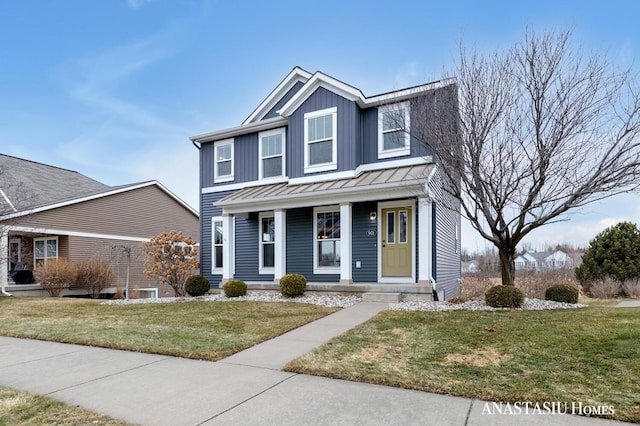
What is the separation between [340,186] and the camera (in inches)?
432

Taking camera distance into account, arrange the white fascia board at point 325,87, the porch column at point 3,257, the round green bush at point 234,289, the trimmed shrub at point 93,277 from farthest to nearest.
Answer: the trimmed shrub at point 93,277 < the porch column at point 3,257 < the white fascia board at point 325,87 < the round green bush at point 234,289

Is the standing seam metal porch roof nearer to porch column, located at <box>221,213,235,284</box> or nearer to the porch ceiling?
the porch ceiling

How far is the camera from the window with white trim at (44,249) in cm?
1803

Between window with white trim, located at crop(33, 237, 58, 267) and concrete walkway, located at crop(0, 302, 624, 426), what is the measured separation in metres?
14.6

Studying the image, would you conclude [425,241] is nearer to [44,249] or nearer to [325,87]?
[325,87]

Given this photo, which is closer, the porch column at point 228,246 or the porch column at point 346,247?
the porch column at point 346,247

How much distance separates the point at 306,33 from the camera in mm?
13016

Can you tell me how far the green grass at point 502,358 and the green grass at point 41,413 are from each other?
2004 millimetres

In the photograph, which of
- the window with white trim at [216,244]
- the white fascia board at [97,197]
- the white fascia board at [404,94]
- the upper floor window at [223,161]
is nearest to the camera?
the white fascia board at [404,94]

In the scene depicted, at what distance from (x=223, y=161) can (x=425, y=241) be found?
339 inches

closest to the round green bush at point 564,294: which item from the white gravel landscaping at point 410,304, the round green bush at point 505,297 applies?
the white gravel landscaping at point 410,304

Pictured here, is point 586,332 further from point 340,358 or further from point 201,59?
point 201,59

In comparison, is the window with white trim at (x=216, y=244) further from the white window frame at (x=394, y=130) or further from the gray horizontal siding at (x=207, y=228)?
the white window frame at (x=394, y=130)

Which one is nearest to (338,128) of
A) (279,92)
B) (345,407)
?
(279,92)
